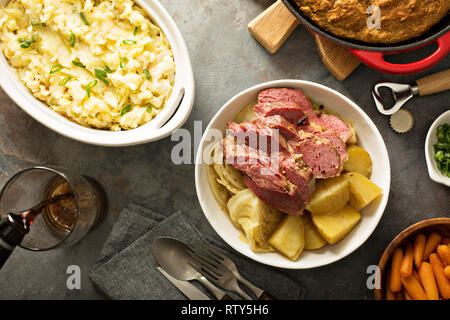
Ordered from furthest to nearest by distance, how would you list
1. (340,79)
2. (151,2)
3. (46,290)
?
(46,290)
(340,79)
(151,2)

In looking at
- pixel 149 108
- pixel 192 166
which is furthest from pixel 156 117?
pixel 192 166

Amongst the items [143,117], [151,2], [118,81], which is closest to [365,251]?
[143,117]

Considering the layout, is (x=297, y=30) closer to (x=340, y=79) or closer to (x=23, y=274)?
(x=340, y=79)

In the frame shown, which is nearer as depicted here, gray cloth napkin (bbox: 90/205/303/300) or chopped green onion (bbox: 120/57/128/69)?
chopped green onion (bbox: 120/57/128/69)

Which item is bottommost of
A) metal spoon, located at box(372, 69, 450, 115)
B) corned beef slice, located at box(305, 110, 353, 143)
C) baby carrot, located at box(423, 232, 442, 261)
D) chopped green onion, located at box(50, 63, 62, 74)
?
baby carrot, located at box(423, 232, 442, 261)

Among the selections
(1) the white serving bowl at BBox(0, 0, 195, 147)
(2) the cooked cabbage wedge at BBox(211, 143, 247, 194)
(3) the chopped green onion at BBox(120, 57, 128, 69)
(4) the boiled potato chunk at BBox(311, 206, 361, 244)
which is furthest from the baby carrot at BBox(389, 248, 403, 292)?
(3) the chopped green onion at BBox(120, 57, 128, 69)

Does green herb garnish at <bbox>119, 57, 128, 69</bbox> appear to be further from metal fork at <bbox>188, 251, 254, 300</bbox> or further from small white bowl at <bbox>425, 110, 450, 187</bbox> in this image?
small white bowl at <bbox>425, 110, 450, 187</bbox>
